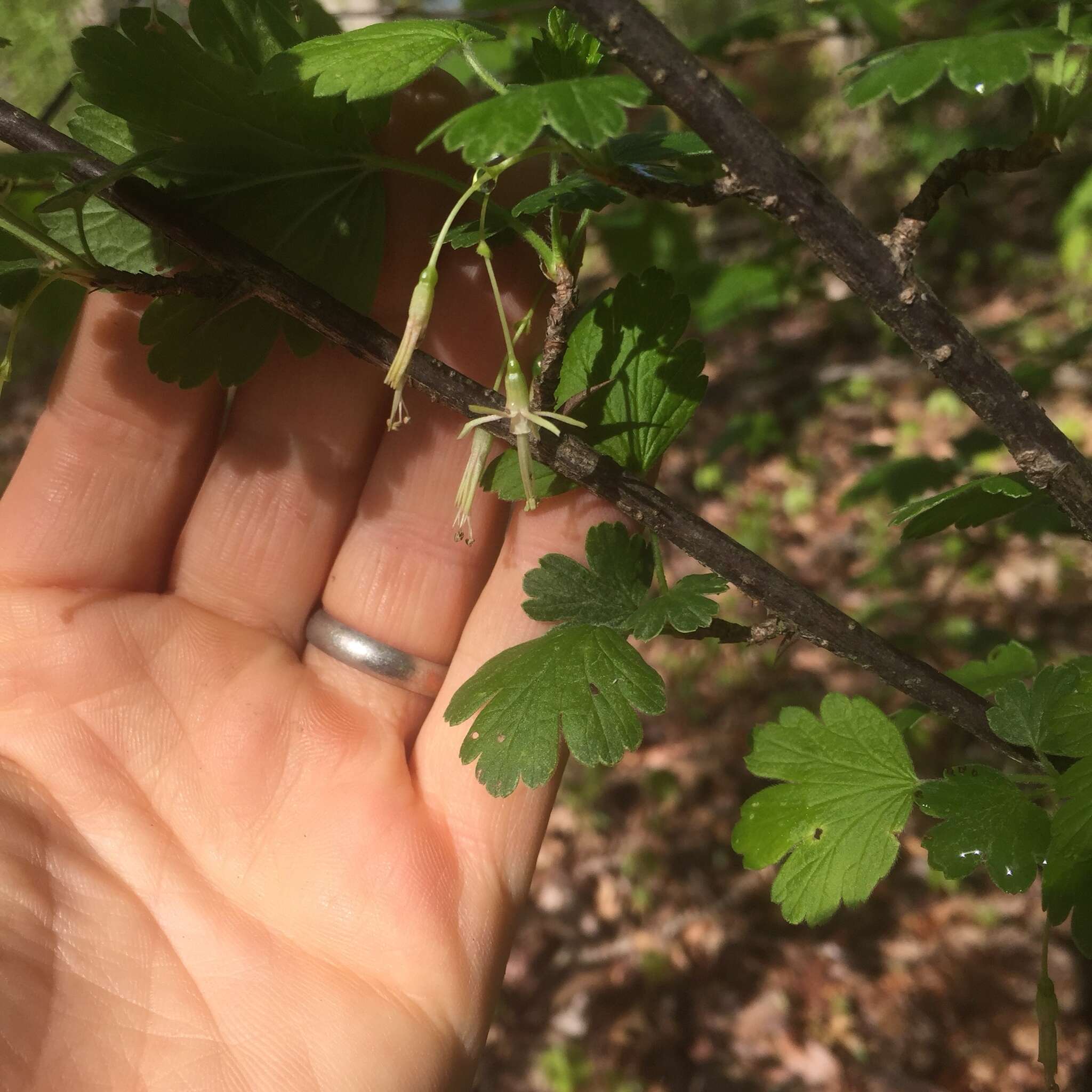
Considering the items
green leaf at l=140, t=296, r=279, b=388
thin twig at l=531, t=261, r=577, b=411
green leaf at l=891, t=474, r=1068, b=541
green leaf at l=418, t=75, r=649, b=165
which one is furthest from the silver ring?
green leaf at l=418, t=75, r=649, b=165

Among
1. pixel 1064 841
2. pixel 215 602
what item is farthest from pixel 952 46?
pixel 215 602

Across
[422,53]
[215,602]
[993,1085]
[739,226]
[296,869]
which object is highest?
[739,226]

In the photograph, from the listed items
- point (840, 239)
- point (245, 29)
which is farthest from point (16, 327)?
point (840, 239)

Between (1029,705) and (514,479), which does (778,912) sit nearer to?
(1029,705)

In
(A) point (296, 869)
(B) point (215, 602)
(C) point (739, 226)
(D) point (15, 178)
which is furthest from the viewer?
(C) point (739, 226)

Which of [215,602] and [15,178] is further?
[215,602]

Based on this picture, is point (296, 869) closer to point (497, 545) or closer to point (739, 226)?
point (497, 545)

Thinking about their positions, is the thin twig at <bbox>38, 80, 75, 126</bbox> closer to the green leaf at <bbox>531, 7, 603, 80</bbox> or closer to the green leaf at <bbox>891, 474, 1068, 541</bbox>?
the green leaf at <bbox>531, 7, 603, 80</bbox>
